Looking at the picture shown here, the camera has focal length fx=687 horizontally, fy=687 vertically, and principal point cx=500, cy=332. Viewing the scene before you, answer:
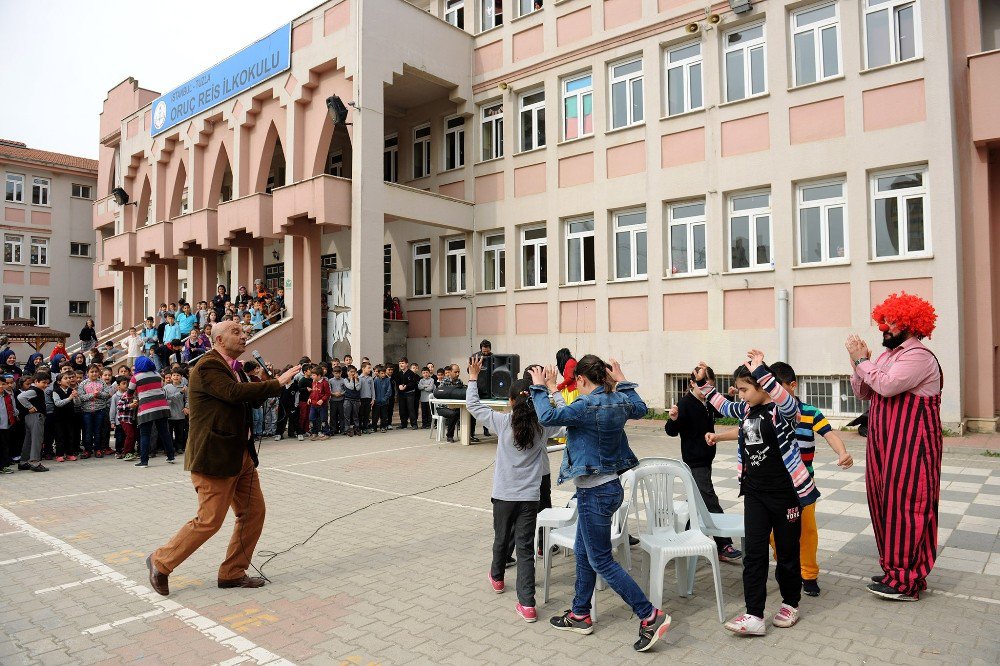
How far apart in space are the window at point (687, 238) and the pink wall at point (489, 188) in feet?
18.4

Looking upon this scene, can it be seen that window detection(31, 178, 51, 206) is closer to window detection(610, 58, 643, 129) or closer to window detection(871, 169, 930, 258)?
window detection(610, 58, 643, 129)

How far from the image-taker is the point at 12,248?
3903cm

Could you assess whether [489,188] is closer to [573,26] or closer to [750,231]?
[573,26]

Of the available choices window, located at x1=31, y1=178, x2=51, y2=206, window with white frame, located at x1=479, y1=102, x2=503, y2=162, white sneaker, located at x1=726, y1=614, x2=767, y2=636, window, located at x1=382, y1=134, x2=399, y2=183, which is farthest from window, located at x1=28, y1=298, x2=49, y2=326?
white sneaker, located at x1=726, y1=614, x2=767, y2=636

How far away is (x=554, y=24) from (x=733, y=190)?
742 cm

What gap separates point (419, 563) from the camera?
6.00 m

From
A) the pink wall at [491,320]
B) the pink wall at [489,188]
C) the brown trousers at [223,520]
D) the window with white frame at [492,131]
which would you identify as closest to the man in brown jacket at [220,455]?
the brown trousers at [223,520]

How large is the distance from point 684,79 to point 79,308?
127ft

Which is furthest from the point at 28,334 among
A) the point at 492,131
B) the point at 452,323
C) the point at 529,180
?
the point at 529,180

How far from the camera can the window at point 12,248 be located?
38781mm

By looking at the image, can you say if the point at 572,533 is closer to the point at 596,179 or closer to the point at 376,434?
the point at 376,434

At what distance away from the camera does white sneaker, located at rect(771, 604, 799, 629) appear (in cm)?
445

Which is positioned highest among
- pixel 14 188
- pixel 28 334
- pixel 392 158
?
pixel 14 188

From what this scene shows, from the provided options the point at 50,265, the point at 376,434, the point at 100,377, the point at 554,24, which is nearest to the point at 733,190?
the point at 554,24
